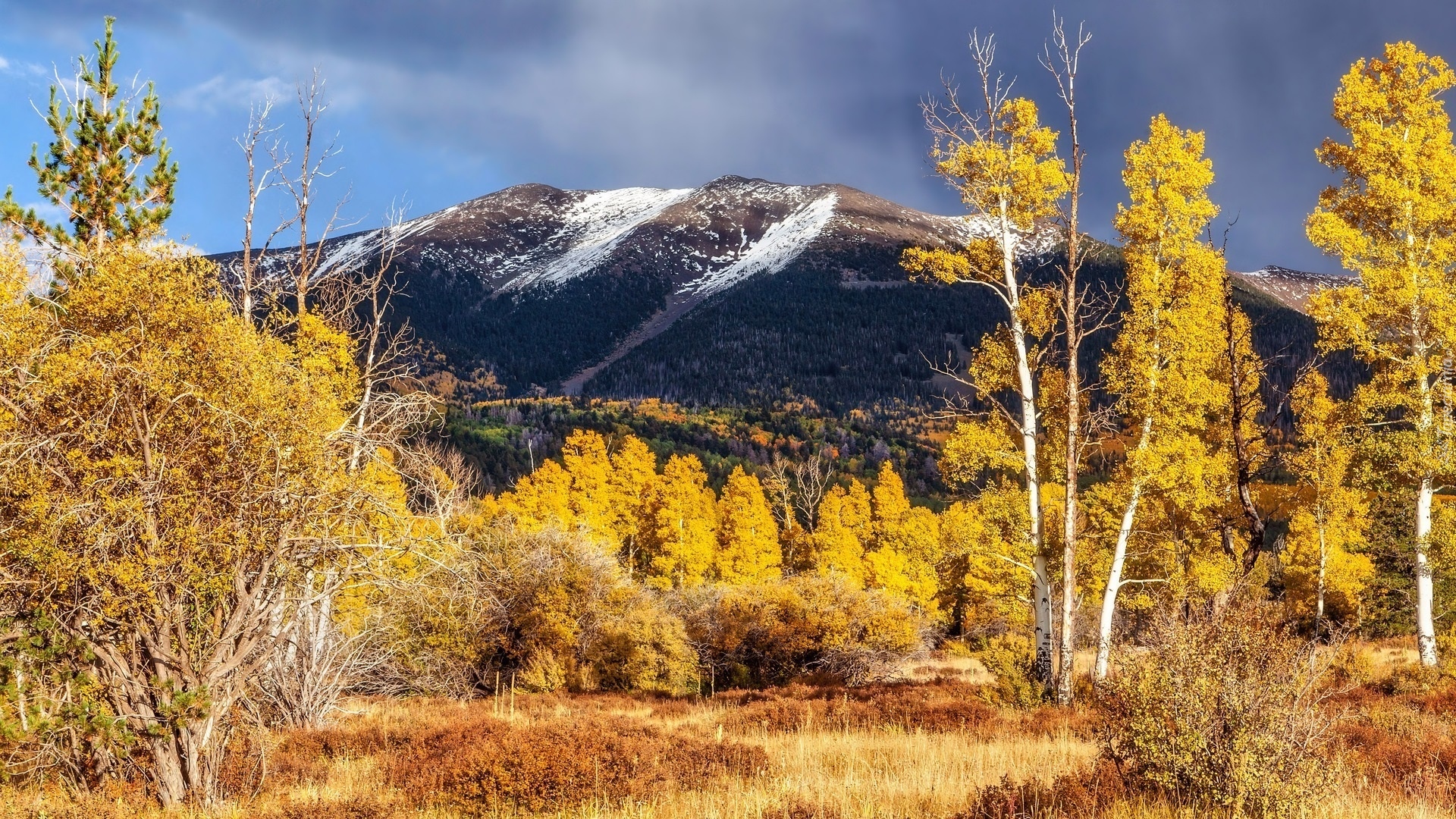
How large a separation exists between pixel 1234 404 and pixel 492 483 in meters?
94.3

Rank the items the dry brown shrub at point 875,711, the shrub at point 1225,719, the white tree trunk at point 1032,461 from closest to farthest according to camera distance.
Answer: the shrub at point 1225,719 → the dry brown shrub at point 875,711 → the white tree trunk at point 1032,461

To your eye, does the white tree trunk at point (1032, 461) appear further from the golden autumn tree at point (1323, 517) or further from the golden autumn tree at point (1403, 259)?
the golden autumn tree at point (1403, 259)

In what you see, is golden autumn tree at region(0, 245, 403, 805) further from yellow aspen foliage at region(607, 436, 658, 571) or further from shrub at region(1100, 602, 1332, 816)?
yellow aspen foliage at region(607, 436, 658, 571)

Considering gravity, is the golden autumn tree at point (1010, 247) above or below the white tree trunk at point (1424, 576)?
above

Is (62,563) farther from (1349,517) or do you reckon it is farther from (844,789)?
(1349,517)

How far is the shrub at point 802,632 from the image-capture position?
2395cm

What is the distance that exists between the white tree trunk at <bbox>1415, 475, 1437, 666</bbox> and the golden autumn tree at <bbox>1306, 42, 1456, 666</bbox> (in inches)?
0.9

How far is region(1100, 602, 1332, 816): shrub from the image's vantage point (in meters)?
5.73

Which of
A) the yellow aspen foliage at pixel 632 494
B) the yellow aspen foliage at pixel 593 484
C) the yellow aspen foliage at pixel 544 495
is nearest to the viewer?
the yellow aspen foliage at pixel 544 495

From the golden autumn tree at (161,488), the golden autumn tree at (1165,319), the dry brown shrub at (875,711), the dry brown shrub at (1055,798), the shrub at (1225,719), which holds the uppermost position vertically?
the golden autumn tree at (1165,319)

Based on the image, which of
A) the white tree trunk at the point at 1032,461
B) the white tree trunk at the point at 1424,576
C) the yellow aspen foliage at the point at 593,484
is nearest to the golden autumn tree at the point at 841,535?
the yellow aspen foliage at the point at 593,484

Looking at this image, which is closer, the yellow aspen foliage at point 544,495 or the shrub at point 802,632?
the shrub at point 802,632

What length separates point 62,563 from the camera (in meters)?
6.75

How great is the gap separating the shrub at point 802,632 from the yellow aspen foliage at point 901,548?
11.8 metres
